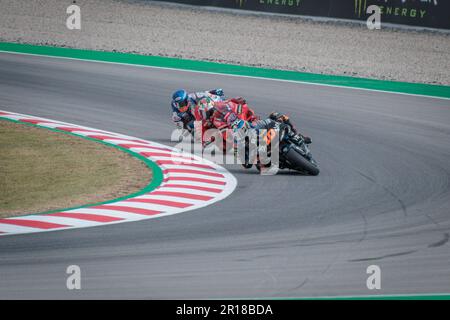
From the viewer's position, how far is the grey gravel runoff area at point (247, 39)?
86.8 ft

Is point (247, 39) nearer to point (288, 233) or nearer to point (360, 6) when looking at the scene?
point (360, 6)

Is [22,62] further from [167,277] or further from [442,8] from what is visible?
[167,277]

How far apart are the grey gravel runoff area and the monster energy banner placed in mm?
340

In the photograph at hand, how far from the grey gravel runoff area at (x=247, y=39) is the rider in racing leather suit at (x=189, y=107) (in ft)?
30.8

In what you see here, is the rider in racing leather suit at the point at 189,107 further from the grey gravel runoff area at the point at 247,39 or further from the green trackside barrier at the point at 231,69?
the grey gravel runoff area at the point at 247,39

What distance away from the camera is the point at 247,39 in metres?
28.8

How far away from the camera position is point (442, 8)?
27.9m

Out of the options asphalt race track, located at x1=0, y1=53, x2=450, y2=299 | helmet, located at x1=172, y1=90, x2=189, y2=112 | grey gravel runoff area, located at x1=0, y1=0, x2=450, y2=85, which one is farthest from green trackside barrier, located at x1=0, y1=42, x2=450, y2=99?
helmet, located at x1=172, y1=90, x2=189, y2=112

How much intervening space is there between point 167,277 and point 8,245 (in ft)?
7.20

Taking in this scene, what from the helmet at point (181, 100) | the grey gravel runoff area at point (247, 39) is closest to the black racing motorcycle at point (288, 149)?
the helmet at point (181, 100)

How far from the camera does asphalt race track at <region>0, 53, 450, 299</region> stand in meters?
9.75

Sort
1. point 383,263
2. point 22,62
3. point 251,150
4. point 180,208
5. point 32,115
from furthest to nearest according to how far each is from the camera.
A: point 22,62 < point 32,115 < point 251,150 < point 180,208 < point 383,263

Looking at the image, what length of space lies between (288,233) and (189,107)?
6013 millimetres
